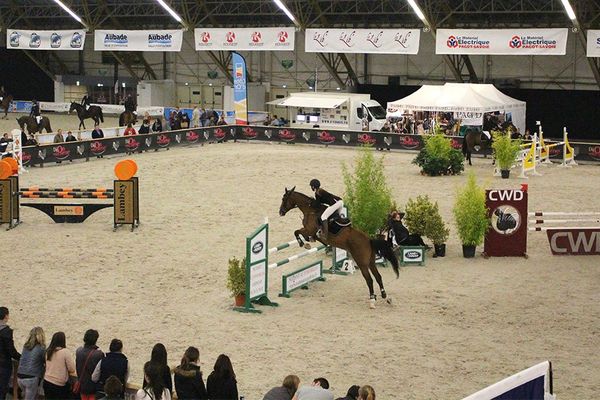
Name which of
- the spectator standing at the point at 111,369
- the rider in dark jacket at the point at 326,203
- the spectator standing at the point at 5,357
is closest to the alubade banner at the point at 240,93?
the rider in dark jacket at the point at 326,203

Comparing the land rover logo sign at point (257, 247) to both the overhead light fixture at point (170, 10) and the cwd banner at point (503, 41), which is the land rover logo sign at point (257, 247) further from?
the overhead light fixture at point (170, 10)

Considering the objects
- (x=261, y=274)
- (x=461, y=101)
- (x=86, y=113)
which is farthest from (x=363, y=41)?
(x=261, y=274)

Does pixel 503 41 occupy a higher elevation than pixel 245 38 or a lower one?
lower

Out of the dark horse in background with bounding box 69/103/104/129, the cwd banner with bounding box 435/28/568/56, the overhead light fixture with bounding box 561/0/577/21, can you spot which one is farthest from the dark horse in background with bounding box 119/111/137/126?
the overhead light fixture with bounding box 561/0/577/21

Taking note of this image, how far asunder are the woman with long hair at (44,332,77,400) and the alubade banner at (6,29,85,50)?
3397cm

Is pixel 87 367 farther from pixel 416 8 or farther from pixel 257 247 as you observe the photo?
pixel 416 8

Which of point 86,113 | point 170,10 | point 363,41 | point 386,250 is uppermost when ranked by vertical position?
point 170,10

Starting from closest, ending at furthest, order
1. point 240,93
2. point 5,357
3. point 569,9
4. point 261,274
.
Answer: point 5,357
point 261,274
point 569,9
point 240,93

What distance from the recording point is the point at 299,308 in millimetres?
13172

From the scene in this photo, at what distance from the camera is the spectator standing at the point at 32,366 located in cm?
861

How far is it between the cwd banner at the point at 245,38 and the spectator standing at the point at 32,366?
28.5 m

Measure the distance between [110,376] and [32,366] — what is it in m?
1.18

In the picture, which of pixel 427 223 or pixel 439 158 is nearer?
pixel 427 223

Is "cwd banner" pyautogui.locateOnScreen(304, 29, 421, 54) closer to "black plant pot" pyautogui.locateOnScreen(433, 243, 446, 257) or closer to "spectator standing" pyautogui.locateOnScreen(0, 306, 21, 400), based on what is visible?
"black plant pot" pyautogui.locateOnScreen(433, 243, 446, 257)
